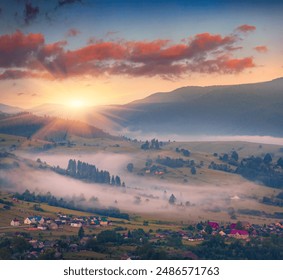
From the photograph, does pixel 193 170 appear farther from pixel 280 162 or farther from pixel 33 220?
pixel 33 220

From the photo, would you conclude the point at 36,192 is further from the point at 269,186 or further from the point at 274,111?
the point at 274,111

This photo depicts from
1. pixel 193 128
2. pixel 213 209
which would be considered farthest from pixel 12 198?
pixel 193 128

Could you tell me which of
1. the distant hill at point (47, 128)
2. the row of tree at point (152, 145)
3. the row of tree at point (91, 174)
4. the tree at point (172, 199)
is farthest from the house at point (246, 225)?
the distant hill at point (47, 128)

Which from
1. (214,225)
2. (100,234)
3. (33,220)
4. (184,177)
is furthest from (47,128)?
(100,234)

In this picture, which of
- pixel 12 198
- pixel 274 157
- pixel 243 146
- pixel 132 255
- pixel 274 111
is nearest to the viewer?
pixel 132 255

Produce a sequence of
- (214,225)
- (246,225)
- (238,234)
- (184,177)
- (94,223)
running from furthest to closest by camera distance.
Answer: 1. (184,177)
2. (246,225)
3. (214,225)
4. (94,223)
5. (238,234)

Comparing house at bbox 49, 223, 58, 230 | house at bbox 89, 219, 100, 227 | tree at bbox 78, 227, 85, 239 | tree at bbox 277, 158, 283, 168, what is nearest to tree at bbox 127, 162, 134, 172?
tree at bbox 277, 158, 283, 168

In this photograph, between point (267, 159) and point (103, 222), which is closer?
point (103, 222)
